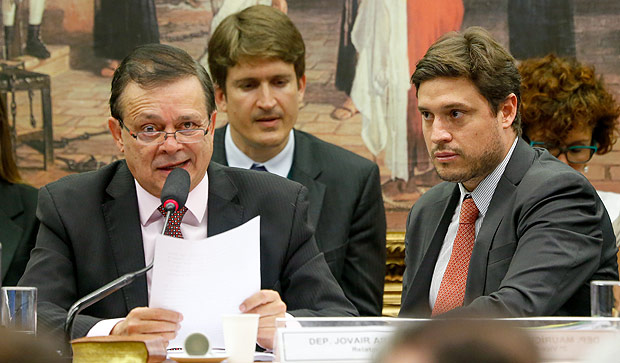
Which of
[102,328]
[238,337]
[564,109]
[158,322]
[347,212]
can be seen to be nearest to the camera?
[238,337]

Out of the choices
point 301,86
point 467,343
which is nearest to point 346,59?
point 301,86

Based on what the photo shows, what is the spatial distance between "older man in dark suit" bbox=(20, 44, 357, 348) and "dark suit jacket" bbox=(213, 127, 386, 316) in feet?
4.02

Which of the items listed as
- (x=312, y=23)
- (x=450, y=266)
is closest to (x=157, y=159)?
(x=450, y=266)

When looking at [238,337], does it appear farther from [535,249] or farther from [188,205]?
[535,249]

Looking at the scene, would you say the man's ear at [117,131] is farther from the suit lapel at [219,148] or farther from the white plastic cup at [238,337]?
the suit lapel at [219,148]

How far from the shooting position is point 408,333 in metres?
0.99

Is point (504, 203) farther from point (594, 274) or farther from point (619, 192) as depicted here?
point (619, 192)

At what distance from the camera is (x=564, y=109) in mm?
4277

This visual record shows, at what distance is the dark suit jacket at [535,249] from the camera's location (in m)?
3.00

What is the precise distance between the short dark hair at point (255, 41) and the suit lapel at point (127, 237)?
1.50m

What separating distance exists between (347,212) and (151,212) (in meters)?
1.56

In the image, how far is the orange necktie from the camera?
3270 mm

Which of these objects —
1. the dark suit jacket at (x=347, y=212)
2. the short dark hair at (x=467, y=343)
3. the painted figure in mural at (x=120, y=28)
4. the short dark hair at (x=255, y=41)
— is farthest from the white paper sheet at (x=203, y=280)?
the painted figure in mural at (x=120, y=28)

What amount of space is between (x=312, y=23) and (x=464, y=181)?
182 centimetres
